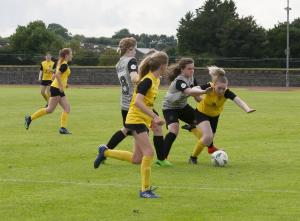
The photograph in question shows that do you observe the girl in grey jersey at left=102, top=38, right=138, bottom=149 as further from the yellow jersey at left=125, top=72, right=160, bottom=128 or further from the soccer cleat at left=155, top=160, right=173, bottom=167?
the yellow jersey at left=125, top=72, right=160, bottom=128

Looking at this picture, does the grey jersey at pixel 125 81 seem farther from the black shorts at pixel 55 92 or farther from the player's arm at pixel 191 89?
the black shorts at pixel 55 92

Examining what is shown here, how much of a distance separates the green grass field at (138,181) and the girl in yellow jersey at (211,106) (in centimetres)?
45

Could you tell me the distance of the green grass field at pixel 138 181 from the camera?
353 inches

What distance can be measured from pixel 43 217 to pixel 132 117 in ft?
7.53

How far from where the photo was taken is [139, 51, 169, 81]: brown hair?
34.3 feet

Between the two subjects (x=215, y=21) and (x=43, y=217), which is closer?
(x=43, y=217)

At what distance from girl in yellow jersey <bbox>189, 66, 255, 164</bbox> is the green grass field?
17.8 inches

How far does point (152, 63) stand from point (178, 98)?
282cm

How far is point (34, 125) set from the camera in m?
21.4

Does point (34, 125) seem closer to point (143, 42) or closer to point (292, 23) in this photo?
point (292, 23)

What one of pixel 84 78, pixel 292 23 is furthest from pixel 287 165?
pixel 292 23

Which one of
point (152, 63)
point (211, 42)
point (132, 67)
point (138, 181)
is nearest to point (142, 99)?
point (152, 63)

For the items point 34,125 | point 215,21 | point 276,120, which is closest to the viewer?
point 34,125

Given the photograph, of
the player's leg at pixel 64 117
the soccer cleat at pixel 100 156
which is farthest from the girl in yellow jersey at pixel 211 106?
the player's leg at pixel 64 117
